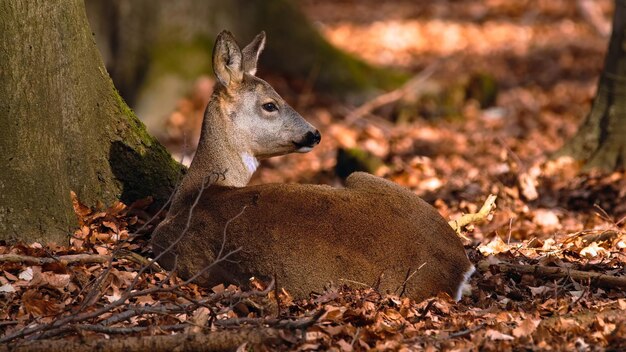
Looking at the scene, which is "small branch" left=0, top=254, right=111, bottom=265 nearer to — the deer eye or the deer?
the deer

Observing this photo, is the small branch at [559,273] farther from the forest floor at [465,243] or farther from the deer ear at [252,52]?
the deer ear at [252,52]

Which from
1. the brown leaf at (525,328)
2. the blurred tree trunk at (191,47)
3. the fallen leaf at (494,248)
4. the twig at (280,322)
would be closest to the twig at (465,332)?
the brown leaf at (525,328)

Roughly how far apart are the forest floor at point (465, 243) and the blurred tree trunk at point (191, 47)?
33cm

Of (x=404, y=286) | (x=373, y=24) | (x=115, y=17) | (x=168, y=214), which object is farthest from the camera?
(x=373, y=24)

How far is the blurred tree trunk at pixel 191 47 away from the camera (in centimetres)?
1423

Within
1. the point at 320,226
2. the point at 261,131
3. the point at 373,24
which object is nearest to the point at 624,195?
the point at 261,131

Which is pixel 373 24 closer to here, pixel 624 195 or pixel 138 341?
pixel 624 195

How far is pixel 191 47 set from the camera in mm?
14414

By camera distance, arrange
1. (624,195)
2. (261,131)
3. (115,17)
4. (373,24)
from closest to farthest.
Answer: (261,131)
(624,195)
(115,17)
(373,24)

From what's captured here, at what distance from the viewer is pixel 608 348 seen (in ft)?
16.2

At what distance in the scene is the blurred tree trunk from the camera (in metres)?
14.2

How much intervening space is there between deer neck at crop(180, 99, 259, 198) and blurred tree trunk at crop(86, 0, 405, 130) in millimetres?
7579

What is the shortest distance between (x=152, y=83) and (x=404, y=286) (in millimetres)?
9634

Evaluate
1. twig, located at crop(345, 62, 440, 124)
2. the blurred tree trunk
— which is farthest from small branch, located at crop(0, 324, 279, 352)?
the blurred tree trunk
